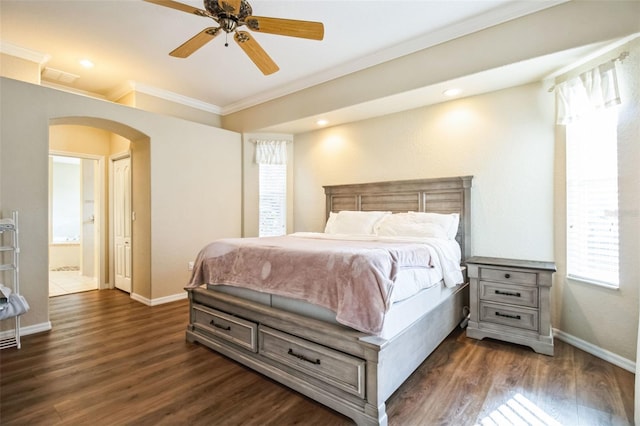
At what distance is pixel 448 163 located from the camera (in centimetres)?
371

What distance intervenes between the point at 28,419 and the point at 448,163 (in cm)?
422

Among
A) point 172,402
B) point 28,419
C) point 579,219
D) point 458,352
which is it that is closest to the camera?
point 28,419

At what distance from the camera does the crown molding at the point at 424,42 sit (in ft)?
8.69

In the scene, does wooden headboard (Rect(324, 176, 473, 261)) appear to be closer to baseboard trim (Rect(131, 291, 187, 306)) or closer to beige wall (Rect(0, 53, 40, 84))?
baseboard trim (Rect(131, 291, 187, 306))

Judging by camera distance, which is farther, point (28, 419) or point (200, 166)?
point (200, 166)

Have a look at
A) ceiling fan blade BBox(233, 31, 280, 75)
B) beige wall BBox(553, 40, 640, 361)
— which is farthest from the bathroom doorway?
beige wall BBox(553, 40, 640, 361)

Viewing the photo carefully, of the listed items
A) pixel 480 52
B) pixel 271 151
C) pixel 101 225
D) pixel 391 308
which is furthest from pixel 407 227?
pixel 101 225

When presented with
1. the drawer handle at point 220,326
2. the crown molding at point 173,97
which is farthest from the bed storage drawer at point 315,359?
the crown molding at point 173,97

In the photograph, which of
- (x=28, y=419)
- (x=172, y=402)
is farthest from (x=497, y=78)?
(x=28, y=419)

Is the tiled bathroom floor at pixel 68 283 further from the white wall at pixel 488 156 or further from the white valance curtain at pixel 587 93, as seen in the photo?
the white valance curtain at pixel 587 93

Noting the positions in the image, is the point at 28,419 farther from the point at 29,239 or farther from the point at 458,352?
the point at 458,352

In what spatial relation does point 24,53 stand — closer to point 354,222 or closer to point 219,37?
point 219,37

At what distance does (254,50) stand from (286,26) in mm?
440

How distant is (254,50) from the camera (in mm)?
2543
